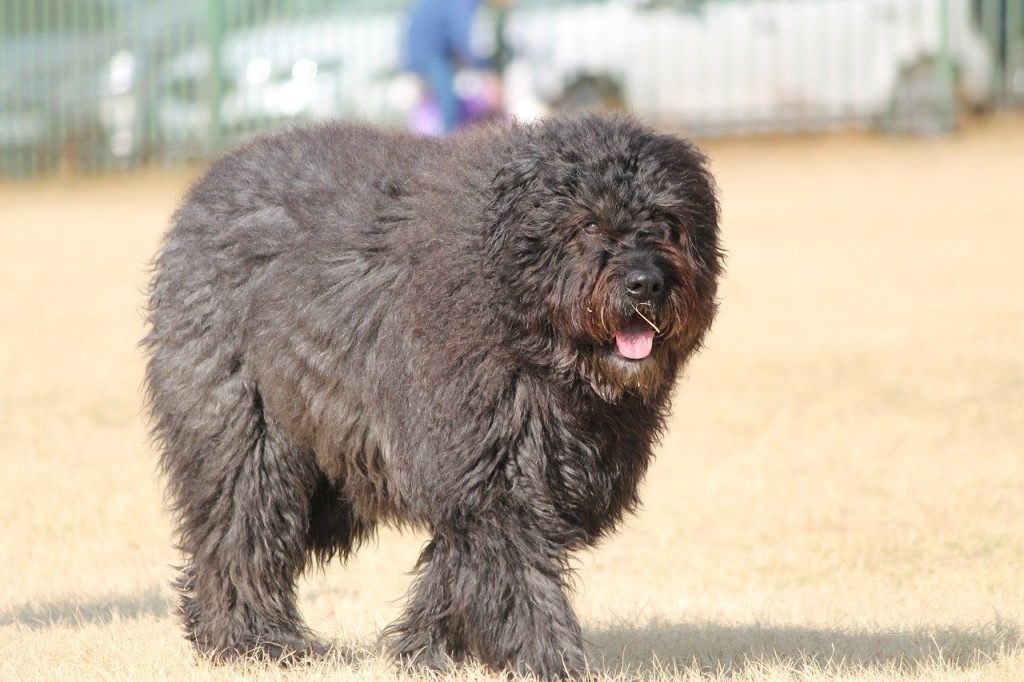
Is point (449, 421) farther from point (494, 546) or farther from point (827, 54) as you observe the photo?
point (827, 54)

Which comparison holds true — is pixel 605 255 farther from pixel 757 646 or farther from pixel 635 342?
pixel 757 646

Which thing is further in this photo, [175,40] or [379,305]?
[175,40]

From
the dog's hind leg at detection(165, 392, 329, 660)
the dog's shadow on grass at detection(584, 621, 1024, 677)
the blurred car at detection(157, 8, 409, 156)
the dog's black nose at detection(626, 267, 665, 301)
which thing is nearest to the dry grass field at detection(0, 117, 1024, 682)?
the dog's shadow on grass at detection(584, 621, 1024, 677)

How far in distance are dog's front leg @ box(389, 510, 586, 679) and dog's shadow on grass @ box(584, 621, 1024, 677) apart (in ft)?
1.53

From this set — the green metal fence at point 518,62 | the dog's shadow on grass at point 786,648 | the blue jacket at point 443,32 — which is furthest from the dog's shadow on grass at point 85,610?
the green metal fence at point 518,62

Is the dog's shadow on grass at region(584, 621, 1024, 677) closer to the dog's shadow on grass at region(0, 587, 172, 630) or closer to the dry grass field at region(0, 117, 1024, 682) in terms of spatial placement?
the dry grass field at region(0, 117, 1024, 682)

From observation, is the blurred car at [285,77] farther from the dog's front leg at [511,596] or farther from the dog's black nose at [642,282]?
the dog's black nose at [642,282]

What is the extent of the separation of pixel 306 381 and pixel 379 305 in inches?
17.3

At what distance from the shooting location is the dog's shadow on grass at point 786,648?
5.87 m

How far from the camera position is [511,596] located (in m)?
5.29

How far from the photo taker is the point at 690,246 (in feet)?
17.4


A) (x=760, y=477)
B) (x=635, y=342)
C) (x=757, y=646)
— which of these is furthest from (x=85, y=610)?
(x=760, y=477)

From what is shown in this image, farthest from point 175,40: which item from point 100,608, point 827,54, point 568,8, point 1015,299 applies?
point 100,608

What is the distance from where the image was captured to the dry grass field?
638 centimetres
